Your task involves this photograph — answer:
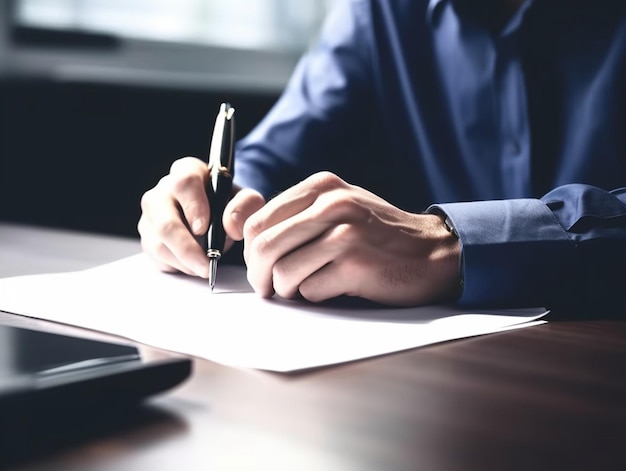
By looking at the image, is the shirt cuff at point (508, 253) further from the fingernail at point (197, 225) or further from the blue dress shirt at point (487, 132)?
the fingernail at point (197, 225)

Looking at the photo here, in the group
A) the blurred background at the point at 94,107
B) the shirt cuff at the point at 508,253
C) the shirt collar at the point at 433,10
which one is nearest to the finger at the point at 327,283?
the shirt cuff at the point at 508,253

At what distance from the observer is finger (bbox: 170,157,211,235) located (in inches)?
29.2

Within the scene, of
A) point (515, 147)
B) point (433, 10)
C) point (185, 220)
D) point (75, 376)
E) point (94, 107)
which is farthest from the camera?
point (94, 107)

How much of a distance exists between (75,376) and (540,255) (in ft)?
1.53

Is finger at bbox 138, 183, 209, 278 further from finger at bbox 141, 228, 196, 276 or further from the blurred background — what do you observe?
the blurred background

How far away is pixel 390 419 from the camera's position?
362mm

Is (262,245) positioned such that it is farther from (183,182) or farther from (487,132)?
(487,132)

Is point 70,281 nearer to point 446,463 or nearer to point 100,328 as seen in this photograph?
point 100,328

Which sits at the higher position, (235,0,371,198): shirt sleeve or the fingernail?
(235,0,371,198): shirt sleeve

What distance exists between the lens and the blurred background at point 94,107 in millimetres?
1515

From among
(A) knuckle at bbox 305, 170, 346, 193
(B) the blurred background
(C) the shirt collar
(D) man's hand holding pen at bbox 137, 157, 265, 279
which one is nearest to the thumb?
(D) man's hand holding pen at bbox 137, 157, 265, 279

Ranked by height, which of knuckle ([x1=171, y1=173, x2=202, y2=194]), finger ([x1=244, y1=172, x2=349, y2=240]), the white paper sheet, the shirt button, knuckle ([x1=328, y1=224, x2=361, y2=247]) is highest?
the shirt button

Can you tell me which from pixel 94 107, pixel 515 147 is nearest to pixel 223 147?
pixel 515 147

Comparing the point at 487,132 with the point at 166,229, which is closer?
the point at 166,229
